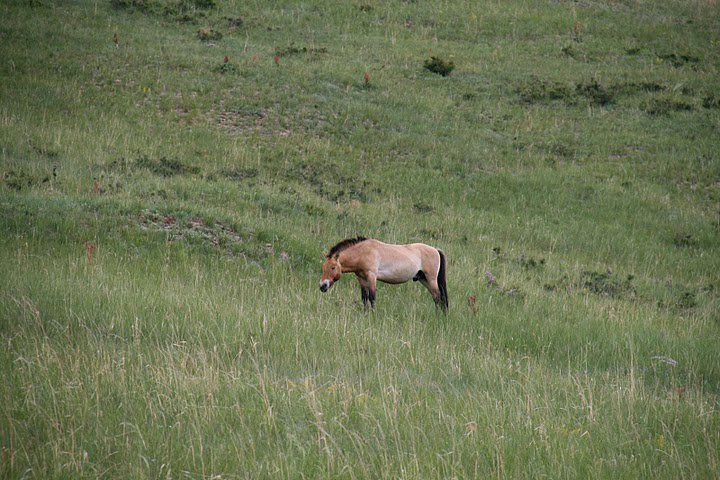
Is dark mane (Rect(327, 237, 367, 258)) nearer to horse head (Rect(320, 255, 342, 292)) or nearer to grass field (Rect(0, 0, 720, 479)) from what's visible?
horse head (Rect(320, 255, 342, 292))

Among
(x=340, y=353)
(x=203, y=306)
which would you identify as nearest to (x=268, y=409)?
(x=340, y=353)

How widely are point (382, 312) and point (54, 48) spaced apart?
21.6 meters

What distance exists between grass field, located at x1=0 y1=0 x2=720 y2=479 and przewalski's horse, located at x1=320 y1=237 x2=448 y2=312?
446 millimetres

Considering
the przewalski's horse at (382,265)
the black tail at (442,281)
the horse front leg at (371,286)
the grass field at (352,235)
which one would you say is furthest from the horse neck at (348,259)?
the black tail at (442,281)

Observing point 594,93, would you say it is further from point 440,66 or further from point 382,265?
point 382,265

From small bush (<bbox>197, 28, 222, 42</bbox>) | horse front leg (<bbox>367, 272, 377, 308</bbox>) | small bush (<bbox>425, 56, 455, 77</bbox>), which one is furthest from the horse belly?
small bush (<bbox>197, 28, 222, 42</bbox>)

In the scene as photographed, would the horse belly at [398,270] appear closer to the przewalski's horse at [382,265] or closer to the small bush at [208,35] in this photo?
the przewalski's horse at [382,265]

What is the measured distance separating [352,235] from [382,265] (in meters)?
5.17

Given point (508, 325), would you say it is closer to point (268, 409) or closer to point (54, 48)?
point (268, 409)

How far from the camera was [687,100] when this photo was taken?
31578 mm

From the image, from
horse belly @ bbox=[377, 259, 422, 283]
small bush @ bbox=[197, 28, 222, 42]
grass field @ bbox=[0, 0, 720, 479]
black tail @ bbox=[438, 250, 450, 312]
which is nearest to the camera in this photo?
grass field @ bbox=[0, 0, 720, 479]

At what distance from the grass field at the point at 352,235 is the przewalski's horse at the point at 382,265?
45 cm

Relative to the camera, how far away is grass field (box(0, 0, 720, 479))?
547 centimetres

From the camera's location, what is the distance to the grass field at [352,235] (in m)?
5.47
